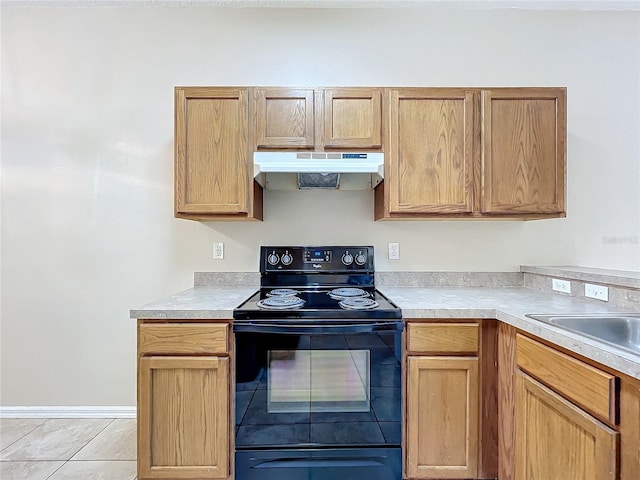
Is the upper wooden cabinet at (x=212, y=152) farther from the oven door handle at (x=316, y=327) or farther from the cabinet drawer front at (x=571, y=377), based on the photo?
the cabinet drawer front at (x=571, y=377)

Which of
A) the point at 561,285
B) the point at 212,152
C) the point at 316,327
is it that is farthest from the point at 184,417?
the point at 561,285

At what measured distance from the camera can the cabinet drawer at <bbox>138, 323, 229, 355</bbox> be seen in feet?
5.18

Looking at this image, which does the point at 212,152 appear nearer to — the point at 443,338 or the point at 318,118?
the point at 318,118

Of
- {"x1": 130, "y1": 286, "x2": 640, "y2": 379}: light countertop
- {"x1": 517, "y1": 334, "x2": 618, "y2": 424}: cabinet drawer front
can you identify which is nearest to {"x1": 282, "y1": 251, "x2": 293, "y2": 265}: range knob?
{"x1": 130, "y1": 286, "x2": 640, "y2": 379}: light countertop

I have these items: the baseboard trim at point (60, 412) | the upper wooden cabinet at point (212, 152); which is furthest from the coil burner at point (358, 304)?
the baseboard trim at point (60, 412)

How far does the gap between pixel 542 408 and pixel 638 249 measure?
174 cm

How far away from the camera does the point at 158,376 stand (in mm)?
1579

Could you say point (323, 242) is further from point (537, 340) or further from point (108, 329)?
point (108, 329)

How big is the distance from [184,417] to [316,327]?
72 cm

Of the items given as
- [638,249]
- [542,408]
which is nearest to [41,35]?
[542,408]

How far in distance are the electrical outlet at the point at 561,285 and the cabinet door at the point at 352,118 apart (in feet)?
4.24

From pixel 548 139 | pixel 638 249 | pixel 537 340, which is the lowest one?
pixel 537 340

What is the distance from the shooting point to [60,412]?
2326mm

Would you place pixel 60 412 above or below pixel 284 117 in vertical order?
below
